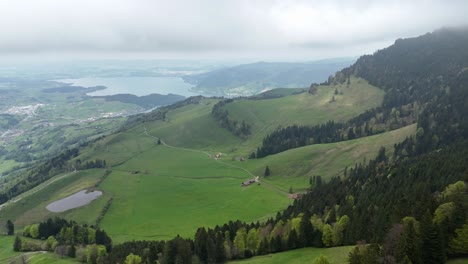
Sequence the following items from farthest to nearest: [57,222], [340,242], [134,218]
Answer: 1. [134,218]
2. [57,222]
3. [340,242]

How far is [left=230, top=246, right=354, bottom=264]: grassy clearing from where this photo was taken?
7917 cm

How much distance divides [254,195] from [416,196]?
96.1 m

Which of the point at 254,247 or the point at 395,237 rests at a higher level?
the point at 395,237

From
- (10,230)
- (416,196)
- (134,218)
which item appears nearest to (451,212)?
(416,196)

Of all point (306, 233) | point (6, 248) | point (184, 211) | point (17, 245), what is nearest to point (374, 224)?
point (306, 233)

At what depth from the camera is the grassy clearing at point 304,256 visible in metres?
79.2

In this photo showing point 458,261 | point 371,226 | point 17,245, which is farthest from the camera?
point 17,245

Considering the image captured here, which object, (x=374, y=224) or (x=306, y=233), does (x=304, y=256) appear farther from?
(x=374, y=224)

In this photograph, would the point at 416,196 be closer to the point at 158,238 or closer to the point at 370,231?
the point at 370,231

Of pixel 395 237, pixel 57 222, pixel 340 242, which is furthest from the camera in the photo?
pixel 57 222

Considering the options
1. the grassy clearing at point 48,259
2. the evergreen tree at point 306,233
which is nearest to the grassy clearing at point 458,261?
the evergreen tree at point 306,233

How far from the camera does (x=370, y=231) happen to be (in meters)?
84.2

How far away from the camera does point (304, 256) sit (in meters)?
88.8

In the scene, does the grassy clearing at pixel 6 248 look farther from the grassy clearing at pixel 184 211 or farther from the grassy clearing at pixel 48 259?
the grassy clearing at pixel 184 211
